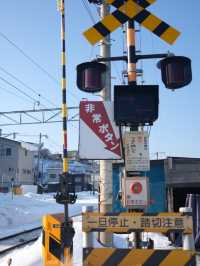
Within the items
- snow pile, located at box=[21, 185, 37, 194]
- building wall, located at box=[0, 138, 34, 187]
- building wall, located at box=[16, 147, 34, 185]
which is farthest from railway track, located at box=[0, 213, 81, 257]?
building wall, located at box=[16, 147, 34, 185]

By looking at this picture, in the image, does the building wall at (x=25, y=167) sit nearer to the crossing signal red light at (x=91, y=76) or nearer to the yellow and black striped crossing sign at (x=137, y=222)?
the crossing signal red light at (x=91, y=76)

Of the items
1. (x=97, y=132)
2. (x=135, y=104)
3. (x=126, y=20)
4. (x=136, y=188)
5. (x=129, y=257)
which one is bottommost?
(x=129, y=257)

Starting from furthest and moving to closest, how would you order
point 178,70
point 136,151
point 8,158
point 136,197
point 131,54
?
point 8,158 → point 131,54 → point 178,70 → point 136,151 → point 136,197

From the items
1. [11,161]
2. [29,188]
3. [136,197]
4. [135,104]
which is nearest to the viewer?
[136,197]

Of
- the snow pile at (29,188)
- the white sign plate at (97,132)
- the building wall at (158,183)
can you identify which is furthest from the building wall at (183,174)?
the snow pile at (29,188)

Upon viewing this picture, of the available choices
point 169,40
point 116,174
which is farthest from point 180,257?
point 116,174

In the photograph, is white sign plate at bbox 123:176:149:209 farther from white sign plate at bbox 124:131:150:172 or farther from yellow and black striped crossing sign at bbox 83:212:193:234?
yellow and black striped crossing sign at bbox 83:212:193:234

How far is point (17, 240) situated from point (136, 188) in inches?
463

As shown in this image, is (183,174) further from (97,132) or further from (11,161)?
(11,161)

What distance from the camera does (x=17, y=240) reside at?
51.5 ft

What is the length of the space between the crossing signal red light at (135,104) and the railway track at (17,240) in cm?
805

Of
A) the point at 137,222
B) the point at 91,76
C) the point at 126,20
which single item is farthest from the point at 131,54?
the point at 137,222

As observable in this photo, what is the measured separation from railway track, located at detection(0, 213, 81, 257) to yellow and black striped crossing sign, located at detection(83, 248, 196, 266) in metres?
8.03

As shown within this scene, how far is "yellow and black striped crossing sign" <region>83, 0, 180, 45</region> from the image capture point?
590 cm
